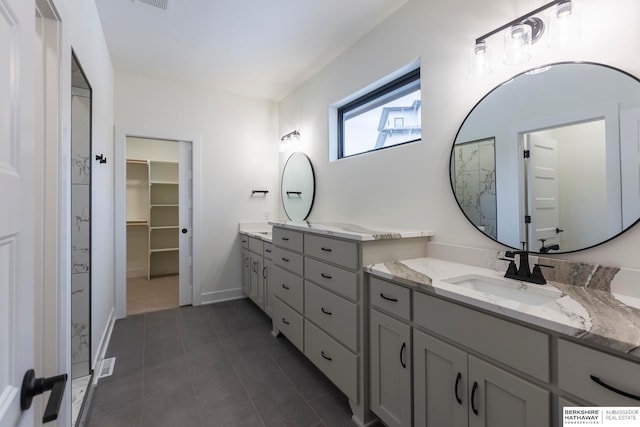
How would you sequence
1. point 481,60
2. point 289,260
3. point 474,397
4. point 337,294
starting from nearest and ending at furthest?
point 474,397, point 481,60, point 337,294, point 289,260

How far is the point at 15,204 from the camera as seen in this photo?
0.55 meters

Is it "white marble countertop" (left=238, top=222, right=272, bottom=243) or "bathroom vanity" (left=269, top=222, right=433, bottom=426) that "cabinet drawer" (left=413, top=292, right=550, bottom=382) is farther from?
"white marble countertop" (left=238, top=222, right=272, bottom=243)

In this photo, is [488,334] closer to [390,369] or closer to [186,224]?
[390,369]

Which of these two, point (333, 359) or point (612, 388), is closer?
point (612, 388)

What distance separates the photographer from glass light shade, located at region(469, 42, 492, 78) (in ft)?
5.19

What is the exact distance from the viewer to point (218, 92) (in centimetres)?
370

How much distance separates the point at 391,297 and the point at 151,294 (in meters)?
3.79

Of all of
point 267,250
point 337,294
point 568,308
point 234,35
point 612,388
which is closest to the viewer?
point 612,388

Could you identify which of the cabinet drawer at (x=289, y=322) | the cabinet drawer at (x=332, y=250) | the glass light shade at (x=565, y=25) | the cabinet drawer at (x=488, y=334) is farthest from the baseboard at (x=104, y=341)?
the glass light shade at (x=565, y=25)

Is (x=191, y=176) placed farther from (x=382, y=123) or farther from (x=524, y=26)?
(x=524, y=26)

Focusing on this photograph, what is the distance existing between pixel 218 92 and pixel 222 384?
3.28 metres

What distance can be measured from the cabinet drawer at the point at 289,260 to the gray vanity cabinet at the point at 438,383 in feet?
3.54

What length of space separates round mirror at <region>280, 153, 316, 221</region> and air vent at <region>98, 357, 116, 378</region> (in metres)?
2.16

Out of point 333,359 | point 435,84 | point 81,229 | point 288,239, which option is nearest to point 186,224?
point 81,229
